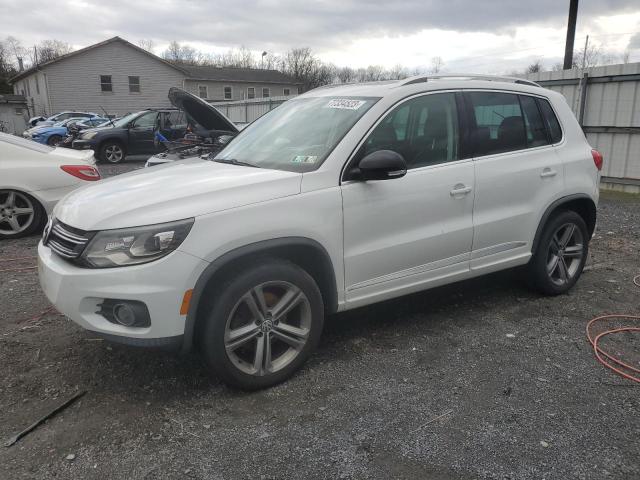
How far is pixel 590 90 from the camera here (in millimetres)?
10602

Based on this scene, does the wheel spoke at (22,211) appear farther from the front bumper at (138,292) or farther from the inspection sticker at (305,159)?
the inspection sticker at (305,159)

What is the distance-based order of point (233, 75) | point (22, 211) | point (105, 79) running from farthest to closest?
point (233, 75), point (105, 79), point (22, 211)

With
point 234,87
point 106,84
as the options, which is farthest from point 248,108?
point 234,87

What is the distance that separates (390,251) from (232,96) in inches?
1907

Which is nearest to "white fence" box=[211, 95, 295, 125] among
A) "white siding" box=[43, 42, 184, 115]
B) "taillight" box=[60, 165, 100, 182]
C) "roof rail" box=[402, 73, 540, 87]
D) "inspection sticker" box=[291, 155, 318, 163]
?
"taillight" box=[60, 165, 100, 182]

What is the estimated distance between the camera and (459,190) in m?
3.86

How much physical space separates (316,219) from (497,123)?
6.30 ft

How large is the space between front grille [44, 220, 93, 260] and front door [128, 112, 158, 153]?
14319 millimetres

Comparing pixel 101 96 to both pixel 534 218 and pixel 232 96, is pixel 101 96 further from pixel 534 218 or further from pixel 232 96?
pixel 534 218

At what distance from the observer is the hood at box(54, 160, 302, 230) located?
9.46ft

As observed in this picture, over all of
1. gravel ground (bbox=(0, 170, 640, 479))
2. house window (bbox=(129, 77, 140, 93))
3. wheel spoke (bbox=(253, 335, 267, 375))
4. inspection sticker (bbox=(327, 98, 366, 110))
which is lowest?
gravel ground (bbox=(0, 170, 640, 479))

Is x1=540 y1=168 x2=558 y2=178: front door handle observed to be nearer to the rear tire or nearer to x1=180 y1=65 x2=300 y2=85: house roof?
the rear tire

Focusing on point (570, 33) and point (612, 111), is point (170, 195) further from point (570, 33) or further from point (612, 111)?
point (570, 33)

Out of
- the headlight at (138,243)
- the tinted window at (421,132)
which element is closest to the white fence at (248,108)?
the tinted window at (421,132)
